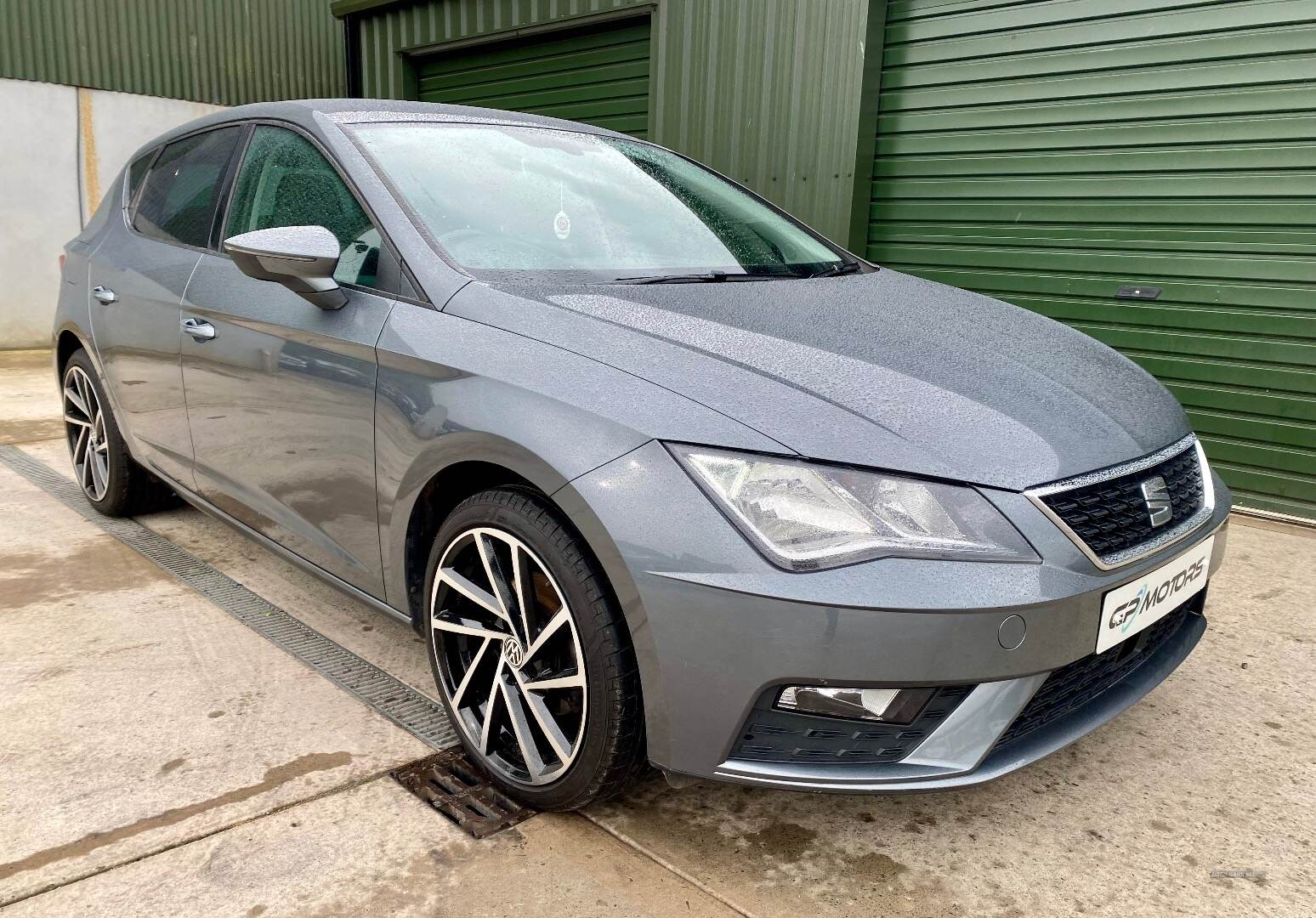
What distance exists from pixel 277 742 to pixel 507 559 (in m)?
0.81

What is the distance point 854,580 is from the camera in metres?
1.64

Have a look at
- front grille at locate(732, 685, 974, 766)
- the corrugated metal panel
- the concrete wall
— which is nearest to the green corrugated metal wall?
front grille at locate(732, 685, 974, 766)

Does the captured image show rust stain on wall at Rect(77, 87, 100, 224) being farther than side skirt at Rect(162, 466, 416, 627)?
Yes

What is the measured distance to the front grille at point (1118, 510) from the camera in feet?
5.88

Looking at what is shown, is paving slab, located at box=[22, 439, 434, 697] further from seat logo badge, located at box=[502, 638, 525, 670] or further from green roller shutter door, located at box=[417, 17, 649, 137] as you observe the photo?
green roller shutter door, located at box=[417, 17, 649, 137]

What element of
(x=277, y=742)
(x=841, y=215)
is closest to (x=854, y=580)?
(x=277, y=742)

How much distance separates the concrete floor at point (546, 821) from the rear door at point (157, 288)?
2.54ft

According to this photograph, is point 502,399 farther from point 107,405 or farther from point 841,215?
point 841,215

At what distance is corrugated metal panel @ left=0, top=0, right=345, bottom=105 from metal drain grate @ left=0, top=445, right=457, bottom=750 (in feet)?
23.7

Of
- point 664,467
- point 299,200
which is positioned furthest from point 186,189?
point 664,467

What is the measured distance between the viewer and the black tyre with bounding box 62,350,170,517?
3820 mm

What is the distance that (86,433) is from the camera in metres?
4.10

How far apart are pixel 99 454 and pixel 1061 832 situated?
374 centimetres

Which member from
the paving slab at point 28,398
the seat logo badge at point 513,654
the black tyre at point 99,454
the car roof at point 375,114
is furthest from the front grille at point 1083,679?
the paving slab at point 28,398
